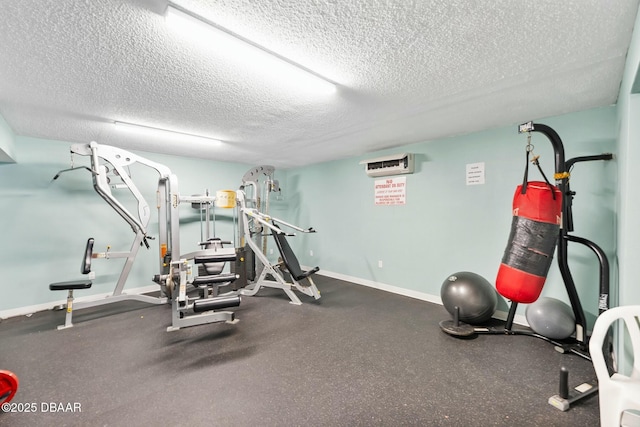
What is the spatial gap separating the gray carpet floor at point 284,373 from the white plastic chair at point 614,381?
0.47 meters

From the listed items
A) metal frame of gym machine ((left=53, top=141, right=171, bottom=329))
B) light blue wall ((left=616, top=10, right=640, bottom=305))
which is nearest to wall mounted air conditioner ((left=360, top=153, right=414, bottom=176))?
light blue wall ((left=616, top=10, right=640, bottom=305))

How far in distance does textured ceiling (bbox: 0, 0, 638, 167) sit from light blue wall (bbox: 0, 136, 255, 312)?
0.48 metres

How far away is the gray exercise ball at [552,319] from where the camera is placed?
220 centimetres

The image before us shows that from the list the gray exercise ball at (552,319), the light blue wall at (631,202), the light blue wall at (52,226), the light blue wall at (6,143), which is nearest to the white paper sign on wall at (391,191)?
the gray exercise ball at (552,319)

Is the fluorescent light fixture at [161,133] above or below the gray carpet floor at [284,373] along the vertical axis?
above

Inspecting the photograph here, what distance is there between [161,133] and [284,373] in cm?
290

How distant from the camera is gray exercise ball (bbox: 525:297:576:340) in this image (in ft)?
7.23

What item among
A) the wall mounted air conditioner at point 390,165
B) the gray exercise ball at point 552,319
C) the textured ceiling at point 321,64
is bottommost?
the gray exercise ball at point 552,319

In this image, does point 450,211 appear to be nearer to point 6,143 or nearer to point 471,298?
point 471,298

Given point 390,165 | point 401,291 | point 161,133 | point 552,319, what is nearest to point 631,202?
point 552,319

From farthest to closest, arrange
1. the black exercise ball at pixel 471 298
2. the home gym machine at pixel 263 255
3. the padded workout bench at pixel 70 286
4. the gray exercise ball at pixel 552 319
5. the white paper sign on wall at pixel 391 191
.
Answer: the white paper sign on wall at pixel 391 191 → the home gym machine at pixel 263 255 → the padded workout bench at pixel 70 286 → the black exercise ball at pixel 471 298 → the gray exercise ball at pixel 552 319

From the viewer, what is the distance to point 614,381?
1124 millimetres

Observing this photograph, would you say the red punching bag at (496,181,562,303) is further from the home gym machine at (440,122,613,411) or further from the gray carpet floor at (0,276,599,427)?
the gray carpet floor at (0,276,599,427)

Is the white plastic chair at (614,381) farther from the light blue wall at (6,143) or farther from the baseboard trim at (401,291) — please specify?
the light blue wall at (6,143)
